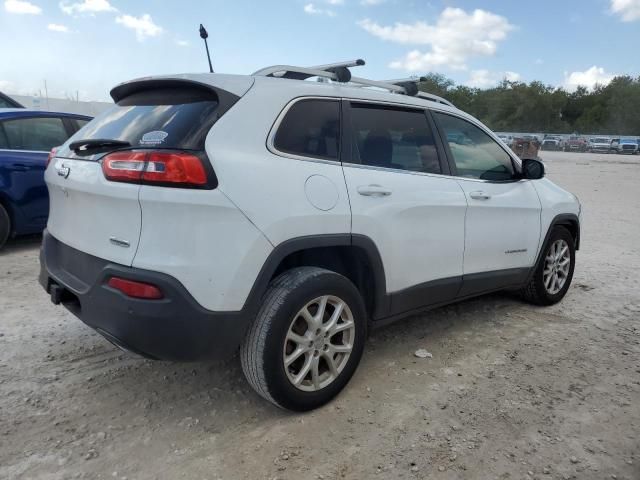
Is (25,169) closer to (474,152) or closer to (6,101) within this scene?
(474,152)

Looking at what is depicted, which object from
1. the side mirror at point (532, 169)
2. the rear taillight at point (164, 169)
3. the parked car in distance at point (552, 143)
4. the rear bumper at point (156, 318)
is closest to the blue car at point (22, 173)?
the rear bumper at point (156, 318)

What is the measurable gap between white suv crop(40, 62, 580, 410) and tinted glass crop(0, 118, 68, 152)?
11.4ft

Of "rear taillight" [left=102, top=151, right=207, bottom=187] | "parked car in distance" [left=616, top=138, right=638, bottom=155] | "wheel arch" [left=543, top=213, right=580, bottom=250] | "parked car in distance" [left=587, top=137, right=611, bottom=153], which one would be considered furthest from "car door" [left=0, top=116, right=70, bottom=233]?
"parked car in distance" [left=587, top=137, right=611, bottom=153]

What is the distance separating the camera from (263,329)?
2502 mm

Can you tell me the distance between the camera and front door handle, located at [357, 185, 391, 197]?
2871mm

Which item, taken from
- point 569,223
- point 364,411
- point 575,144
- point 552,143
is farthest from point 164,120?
point 552,143

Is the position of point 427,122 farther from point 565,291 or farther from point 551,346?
point 565,291

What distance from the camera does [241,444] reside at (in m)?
2.53

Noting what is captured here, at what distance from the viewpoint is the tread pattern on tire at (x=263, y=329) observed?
251 cm

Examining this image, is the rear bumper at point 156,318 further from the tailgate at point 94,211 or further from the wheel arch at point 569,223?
the wheel arch at point 569,223

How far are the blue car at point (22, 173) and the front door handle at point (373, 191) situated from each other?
4.48 metres

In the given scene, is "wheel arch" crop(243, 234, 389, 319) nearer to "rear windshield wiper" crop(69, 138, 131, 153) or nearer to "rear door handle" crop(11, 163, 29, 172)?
"rear windshield wiper" crop(69, 138, 131, 153)

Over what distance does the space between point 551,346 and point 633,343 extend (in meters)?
0.67

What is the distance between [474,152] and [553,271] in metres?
1.50
